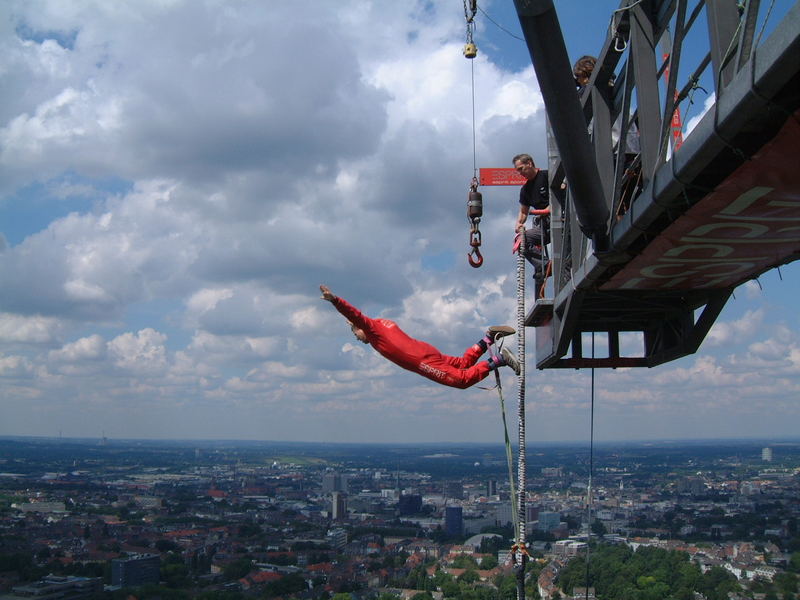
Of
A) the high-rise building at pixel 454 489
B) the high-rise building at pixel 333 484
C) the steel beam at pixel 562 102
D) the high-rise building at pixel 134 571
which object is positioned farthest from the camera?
the high-rise building at pixel 333 484

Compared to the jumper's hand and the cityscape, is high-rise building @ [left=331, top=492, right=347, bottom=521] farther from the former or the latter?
the jumper's hand

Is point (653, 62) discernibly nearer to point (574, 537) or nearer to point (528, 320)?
point (528, 320)

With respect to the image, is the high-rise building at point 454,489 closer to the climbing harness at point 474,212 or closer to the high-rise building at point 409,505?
the high-rise building at point 409,505

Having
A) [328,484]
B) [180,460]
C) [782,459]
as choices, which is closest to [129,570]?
[328,484]

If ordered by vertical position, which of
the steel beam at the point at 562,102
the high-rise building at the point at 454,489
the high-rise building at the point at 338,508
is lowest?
the high-rise building at the point at 338,508

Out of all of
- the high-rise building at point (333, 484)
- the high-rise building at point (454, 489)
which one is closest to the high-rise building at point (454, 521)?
the high-rise building at point (454, 489)

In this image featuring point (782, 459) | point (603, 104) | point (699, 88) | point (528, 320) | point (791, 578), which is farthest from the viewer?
point (782, 459)
